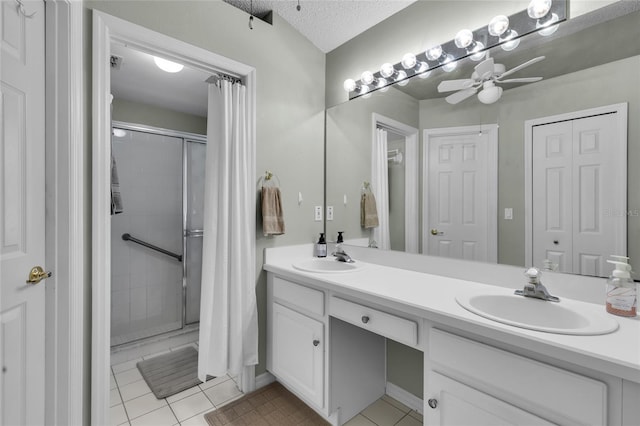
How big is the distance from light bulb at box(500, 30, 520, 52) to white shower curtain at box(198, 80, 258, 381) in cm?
142

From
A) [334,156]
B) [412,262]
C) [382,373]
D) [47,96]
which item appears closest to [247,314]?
[382,373]

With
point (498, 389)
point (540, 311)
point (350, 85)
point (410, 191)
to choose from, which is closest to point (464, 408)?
point (498, 389)

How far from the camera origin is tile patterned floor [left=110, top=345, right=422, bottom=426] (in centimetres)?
162

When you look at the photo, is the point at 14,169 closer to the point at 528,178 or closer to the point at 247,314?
the point at 247,314

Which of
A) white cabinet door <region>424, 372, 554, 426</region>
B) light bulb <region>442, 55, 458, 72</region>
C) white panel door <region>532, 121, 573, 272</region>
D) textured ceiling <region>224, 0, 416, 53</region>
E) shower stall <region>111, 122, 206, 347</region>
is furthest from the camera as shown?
shower stall <region>111, 122, 206, 347</region>

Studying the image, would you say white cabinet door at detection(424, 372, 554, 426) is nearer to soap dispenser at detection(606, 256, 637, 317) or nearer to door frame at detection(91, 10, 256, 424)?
soap dispenser at detection(606, 256, 637, 317)

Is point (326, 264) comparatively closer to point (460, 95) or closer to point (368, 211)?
point (368, 211)

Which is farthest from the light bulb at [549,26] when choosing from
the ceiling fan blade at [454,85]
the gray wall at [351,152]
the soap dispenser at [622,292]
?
the soap dispenser at [622,292]

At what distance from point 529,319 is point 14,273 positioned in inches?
76.5

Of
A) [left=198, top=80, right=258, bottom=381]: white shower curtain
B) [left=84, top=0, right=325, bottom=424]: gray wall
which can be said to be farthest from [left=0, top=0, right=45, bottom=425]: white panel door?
[left=198, top=80, right=258, bottom=381]: white shower curtain

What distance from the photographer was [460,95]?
5.02ft

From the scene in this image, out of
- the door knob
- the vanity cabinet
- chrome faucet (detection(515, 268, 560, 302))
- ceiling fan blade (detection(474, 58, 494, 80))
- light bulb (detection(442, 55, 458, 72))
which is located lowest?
the vanity cabinet

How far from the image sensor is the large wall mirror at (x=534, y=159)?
43.9 inches

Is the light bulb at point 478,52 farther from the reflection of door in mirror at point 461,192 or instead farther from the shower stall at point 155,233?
the shower stall at point 155,233
